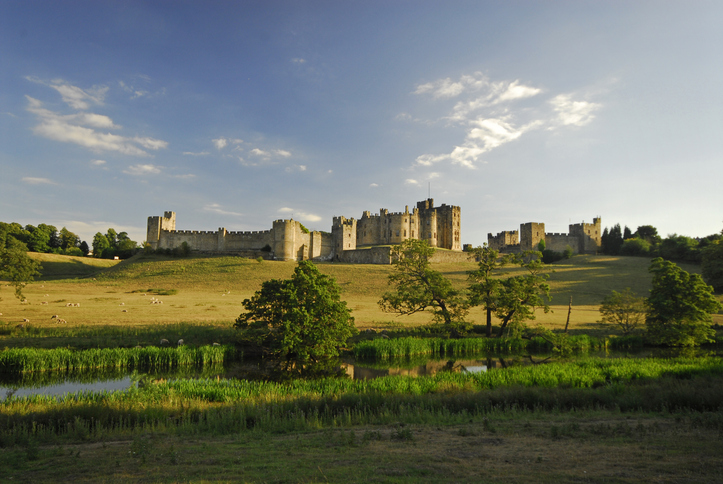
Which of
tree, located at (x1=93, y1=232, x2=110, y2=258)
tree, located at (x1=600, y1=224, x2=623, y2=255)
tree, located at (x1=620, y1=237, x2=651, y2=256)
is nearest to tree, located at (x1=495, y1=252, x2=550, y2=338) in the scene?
tree, located at (x1=620, y1=237, x2=651, y2=256)

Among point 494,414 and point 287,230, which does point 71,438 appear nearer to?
point 494,414

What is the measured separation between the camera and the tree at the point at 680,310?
20.9m

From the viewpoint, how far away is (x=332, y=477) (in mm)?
5492

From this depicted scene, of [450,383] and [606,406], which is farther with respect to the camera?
[450,383]

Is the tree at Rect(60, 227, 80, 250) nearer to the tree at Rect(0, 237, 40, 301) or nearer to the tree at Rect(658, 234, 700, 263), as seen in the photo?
the tree at Rect(0, 237, 40, 301)

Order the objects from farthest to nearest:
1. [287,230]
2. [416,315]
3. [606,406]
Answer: [287,230] → [416,315] → [606,406]

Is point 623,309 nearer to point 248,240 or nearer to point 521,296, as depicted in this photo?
point 521,296

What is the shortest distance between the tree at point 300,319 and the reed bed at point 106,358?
7.11 ft

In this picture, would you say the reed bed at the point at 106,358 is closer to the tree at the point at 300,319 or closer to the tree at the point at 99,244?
the tree at the point at 300,319

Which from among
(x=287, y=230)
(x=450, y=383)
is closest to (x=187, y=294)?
(x=287, y=230)

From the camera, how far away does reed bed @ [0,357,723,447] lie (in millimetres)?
8867

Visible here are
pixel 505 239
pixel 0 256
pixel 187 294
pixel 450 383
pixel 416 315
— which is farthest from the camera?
pixel 505 239

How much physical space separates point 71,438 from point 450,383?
34.1 feet

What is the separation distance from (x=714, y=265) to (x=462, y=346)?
1457 inches
